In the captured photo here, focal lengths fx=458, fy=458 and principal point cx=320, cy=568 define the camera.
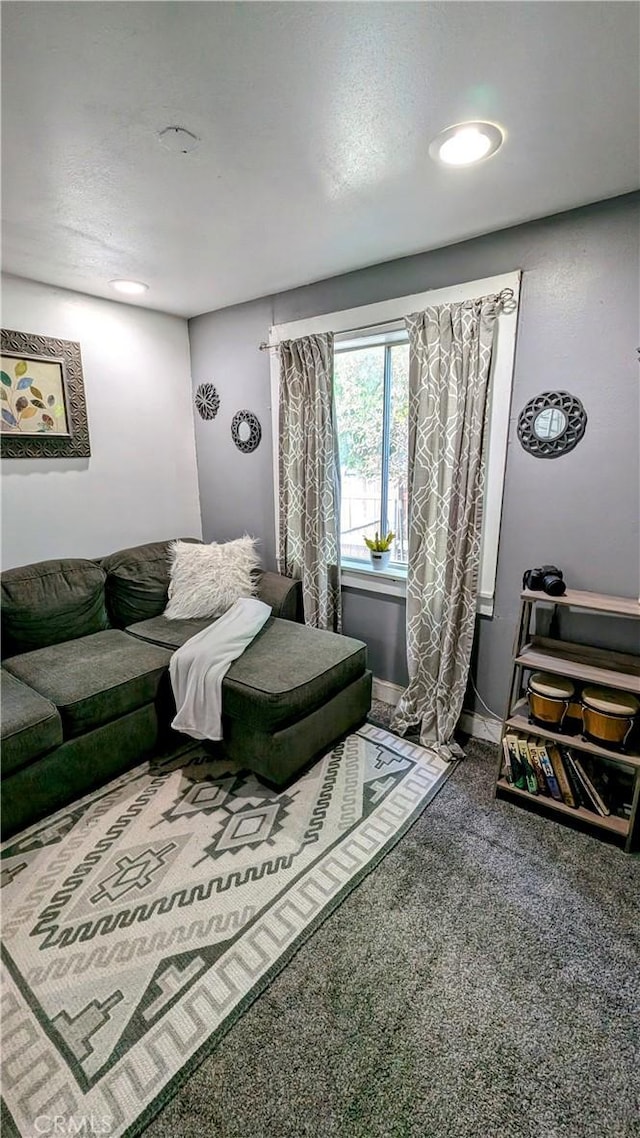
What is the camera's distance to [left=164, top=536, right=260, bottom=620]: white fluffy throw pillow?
279 centimetres

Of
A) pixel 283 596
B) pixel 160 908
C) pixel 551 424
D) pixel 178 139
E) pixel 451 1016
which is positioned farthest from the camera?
pixel 283 596

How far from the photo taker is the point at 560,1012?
4.16 feet

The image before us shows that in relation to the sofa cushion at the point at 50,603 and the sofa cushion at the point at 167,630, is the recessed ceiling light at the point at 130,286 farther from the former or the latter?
the sofa cushion at the point at 167,630

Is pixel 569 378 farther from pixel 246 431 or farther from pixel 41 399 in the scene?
pixel 41 399

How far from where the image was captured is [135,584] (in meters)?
2.89

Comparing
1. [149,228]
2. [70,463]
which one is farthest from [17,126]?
[70,463]

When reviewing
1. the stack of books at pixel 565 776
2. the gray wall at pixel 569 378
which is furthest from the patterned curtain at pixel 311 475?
the stack of books at pixel 565 776

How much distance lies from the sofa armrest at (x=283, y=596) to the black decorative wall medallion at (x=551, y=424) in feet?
5.08

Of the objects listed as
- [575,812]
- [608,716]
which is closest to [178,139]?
[608,716]

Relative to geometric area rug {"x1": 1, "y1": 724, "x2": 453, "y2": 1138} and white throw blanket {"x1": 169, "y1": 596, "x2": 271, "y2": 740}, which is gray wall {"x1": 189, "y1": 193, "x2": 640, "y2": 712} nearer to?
geometric area rug {"x1": 1, "y1": 724, "x2": 453, "y2": 1138}

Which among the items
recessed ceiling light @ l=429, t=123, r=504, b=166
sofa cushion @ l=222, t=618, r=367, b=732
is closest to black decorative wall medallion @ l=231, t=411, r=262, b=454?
sofa cushion @ l=222, t=618, r=367, b=732

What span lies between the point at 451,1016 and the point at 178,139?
8.72 ft

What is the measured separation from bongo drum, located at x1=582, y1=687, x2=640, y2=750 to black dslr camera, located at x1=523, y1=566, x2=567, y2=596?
0.43 meters

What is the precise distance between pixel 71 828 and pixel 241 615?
3.99 ft
